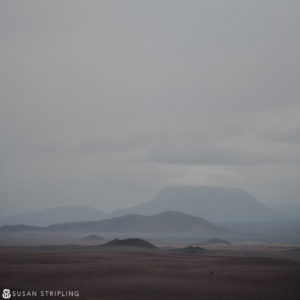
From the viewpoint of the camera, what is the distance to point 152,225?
6403 inches

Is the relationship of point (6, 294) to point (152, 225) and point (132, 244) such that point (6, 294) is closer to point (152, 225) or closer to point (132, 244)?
point (132, 244)

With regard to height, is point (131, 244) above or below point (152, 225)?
below

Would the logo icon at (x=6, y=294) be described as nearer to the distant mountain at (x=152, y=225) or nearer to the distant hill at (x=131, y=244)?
the distant hill at (x=131, y=244)

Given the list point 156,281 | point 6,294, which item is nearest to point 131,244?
point 156,281

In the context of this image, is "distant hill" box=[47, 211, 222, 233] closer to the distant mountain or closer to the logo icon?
the distant mountain

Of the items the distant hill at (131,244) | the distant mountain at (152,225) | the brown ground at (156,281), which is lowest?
the brown ground at (156,281)

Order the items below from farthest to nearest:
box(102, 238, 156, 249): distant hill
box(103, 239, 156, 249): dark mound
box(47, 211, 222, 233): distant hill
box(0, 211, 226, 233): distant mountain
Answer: box(47, 211, 222, 233): distant hill, box(0, 211, 226, 233): distant mountain, box(103, 239, 156, 249): dark mound, box(102, 238, 156, 249): distant hill

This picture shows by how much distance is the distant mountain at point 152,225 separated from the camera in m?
155

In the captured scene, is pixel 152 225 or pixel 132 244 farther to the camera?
pixel 152 225

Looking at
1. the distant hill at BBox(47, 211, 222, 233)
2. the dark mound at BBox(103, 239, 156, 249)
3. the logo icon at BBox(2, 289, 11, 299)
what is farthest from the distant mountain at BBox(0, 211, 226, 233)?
the logo icon at BBox(2, 289, 11, 299)

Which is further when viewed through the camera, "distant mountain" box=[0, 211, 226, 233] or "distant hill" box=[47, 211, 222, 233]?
"distant hill" box=[47, 211, 222, 233]

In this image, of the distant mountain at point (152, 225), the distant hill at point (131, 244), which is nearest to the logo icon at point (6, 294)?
the distant hill at point (131, 244)

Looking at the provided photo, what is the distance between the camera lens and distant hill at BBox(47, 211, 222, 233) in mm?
155375

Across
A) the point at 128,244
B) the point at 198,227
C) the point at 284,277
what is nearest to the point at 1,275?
the point at 284,277
